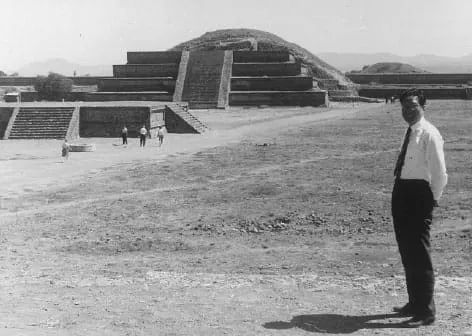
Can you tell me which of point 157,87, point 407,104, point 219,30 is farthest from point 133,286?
point 219,30

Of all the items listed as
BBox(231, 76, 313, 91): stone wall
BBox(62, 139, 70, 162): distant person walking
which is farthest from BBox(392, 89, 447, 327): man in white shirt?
BBox(231, 76, 313, 91): stone wall

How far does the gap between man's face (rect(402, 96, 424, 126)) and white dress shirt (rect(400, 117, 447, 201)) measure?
6 cm

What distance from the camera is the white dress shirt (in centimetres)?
486

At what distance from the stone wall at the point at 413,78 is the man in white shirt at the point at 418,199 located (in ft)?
209

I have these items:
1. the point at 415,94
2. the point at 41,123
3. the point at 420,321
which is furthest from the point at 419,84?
the point at 420,321

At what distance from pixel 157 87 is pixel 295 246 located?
141 feet

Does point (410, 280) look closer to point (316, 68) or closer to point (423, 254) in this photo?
point (423, 254)

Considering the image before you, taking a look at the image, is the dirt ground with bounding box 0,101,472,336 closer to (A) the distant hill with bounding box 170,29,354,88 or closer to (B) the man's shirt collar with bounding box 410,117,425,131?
(B) the man's shirt collar with bounding box 410,117,425,131

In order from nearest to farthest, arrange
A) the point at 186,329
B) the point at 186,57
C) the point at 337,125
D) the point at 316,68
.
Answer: the point at 186,329, the point at 337,125, the point at 186,57, the point at 316,68

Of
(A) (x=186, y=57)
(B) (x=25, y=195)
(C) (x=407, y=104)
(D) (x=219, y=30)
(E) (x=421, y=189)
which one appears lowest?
(B) (x=25, y=195)

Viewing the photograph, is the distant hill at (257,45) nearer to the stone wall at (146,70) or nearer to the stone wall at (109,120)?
the stone wall at (146,70)

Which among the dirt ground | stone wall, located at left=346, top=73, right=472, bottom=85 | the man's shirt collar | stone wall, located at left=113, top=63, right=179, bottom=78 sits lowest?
the dirt ground

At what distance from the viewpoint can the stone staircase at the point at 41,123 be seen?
2631 centimetres

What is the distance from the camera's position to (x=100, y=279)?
619 centimetres
